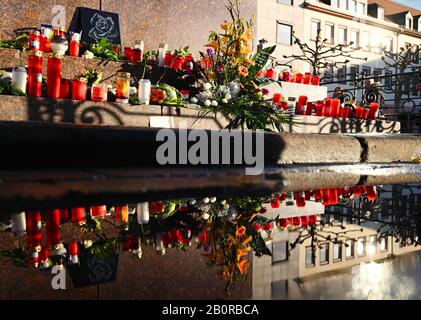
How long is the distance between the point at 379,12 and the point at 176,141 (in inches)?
1272

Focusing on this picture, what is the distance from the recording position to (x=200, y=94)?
15.8 feet

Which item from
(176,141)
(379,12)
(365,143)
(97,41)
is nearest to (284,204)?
(176,141)

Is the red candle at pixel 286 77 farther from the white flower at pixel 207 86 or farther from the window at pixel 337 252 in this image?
the window at pixel 337 252

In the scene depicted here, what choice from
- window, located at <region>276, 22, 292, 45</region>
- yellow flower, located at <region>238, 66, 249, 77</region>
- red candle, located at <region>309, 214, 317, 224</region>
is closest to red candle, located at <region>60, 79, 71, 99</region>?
yellow flower, located at <region>238, 66, 249, 77</region>

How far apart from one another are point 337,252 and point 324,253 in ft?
0.23

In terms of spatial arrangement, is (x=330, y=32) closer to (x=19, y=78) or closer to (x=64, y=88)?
(x=64, y=88)

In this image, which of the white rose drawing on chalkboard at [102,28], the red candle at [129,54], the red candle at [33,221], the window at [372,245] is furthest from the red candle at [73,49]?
the window at [372,245]

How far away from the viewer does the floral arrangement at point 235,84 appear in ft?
15.7

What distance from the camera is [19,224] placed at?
147cm

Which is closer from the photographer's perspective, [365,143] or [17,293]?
[17,293]

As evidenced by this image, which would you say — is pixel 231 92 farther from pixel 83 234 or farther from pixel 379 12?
pixel 379 12

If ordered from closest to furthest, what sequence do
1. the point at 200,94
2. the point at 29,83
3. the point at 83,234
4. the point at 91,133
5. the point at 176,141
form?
the point at 83,234
the point at 91,133
the point at 176,141
the point at 29,83
the point at 200,94

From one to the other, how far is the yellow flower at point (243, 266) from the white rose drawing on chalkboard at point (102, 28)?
191 inches

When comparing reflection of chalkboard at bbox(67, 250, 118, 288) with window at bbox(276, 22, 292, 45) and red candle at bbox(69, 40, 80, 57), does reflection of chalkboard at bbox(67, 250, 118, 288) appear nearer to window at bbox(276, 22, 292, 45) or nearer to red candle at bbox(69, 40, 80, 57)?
red candle at bbox(69, 40, 80, 57)
